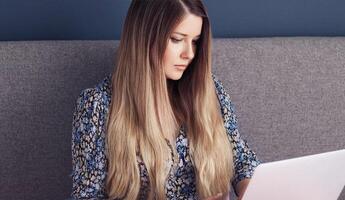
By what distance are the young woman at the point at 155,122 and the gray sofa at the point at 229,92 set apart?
193 millimetres

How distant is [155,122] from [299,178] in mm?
446

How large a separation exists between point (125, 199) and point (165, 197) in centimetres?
11

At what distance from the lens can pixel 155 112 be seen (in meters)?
1.45

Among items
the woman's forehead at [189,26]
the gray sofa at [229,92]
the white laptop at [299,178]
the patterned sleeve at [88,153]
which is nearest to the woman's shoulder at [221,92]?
the gray sofa at [229,92]

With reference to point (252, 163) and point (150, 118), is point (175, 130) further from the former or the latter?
point (252, 163)

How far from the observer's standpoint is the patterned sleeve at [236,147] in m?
→ 1.52

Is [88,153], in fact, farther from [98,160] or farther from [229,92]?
[229,92]

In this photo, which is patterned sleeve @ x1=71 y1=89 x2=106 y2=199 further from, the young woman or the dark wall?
the dark wall

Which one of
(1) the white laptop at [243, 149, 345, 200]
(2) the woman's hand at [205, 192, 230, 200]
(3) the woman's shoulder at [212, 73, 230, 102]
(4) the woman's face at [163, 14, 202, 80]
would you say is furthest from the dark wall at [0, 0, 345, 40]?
(1) the white laptop at [243, 149, 345, 200]

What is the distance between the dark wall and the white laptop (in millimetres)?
766

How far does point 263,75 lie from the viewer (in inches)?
68.7

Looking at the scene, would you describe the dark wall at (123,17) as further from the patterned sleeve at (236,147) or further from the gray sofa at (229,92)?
the patterned sleeve at (236,147)

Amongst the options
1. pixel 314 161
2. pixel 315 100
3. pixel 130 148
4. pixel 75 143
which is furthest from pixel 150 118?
pixel 315 100

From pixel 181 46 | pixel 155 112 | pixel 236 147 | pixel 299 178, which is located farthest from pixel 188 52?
pixel 299 178
